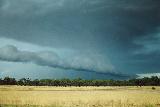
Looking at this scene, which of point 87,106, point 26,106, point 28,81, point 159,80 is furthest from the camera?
point 28,81

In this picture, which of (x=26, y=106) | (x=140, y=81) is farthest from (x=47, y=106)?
(x=140, y=81)

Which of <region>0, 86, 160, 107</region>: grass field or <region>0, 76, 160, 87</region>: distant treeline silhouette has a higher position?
<region>0, 76, 160, 87</region>: distant treeline silhouette

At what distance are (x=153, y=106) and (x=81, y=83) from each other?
167 m

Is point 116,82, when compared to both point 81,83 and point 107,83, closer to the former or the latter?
point 107,83

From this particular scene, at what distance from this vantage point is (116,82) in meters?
195

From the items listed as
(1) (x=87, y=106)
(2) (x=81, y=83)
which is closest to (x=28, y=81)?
(2) (x=81, y=83)

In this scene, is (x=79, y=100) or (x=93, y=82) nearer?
(x=79, y=100)

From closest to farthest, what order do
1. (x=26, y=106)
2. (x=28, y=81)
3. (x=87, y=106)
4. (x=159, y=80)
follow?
(x=26, y=106), (x=87, y=106), (x=159, y=80), (x=28, y=81)

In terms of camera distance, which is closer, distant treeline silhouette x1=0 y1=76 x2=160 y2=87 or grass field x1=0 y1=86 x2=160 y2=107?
grass field x1=0 y1=86 x2=160 y2=107

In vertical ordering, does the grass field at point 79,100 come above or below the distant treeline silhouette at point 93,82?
below

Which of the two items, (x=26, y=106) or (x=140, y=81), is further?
(x=140, y=81)

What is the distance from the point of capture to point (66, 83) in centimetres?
19212

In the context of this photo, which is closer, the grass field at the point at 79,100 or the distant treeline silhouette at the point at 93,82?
the grass field at the point at 79,100

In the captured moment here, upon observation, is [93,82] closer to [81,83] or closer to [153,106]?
[81,83]
